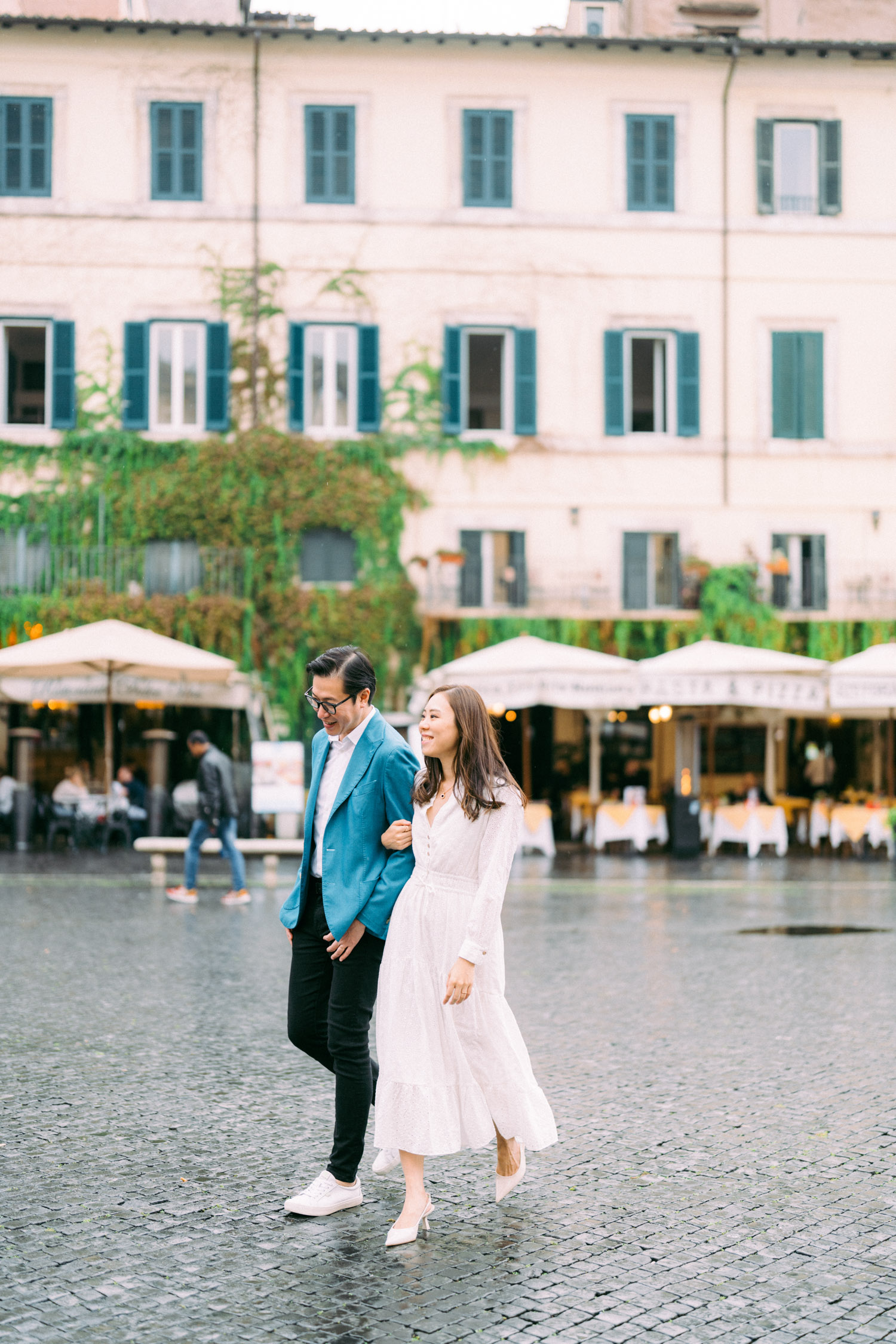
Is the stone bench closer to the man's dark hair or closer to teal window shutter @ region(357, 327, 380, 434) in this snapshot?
teal window shutter @ region(357, 327, 380, 434)

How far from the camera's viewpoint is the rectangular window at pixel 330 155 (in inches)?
969

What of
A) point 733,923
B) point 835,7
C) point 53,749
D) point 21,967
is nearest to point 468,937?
point 21,967

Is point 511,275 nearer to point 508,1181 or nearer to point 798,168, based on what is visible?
point 798,168

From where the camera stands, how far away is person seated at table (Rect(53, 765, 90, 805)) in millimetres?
21344

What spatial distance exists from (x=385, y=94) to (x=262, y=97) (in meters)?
1.97

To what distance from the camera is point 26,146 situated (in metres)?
24.4

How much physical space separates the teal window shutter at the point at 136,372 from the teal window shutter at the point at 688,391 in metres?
8.48

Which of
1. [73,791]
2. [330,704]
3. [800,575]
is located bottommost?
[73,791]

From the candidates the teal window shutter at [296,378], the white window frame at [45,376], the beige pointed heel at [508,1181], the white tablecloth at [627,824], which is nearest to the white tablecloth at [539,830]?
the white tablecloth at [627,824]

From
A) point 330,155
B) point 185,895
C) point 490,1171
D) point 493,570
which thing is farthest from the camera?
point 330,155

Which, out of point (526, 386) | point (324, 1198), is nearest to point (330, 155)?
point (526, 386)

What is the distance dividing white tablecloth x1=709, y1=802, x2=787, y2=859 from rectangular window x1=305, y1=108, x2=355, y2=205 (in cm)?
1142

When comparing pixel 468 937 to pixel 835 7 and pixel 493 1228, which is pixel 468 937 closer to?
pixel 493 1228

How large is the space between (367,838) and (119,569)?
19.6 meters
